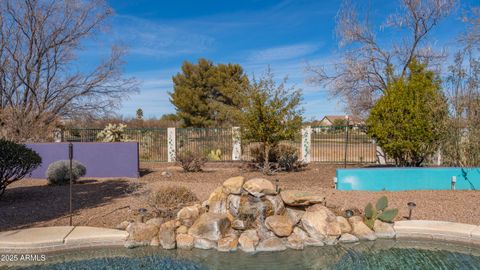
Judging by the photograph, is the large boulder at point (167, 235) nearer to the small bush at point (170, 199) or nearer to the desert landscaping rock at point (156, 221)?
the desert landscaping rock at point (156, 221)

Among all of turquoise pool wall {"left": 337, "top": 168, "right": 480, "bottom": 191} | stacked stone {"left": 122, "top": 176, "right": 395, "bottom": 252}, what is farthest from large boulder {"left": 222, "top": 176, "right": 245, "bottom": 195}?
turquoise pool wall {"left": 337, "top": 168, "right": 480, "bottom": 191}

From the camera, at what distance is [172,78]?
36.7 meters

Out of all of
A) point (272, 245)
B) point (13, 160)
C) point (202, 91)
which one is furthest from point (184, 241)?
point (202, 91)

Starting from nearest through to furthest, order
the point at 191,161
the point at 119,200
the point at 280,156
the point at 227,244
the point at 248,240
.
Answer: the point at 227,244 < the point at 248,240 < the point at 119,200 < the point at 191,161 < the point at 280,156

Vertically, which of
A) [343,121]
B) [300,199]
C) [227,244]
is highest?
[343,121]

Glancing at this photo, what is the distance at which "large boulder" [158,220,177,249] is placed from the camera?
6.36 metres

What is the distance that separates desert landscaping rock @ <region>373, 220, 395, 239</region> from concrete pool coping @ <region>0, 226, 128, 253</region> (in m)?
4.56

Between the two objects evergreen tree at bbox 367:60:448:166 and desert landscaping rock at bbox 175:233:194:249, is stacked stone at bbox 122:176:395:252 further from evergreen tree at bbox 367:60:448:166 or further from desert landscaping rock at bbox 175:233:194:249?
evergreen tree at bbox 367:60:448:166

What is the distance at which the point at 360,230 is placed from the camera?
22.5ft

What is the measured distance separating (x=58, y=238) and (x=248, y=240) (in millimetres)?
3163

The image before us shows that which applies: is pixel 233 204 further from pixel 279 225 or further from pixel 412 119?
pixel 412 119

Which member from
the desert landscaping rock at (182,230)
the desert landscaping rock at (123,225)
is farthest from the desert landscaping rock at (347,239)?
the desert landscaping rock at (123,225)

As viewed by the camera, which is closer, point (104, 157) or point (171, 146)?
point (104, 157)

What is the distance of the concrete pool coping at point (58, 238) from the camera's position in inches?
229
